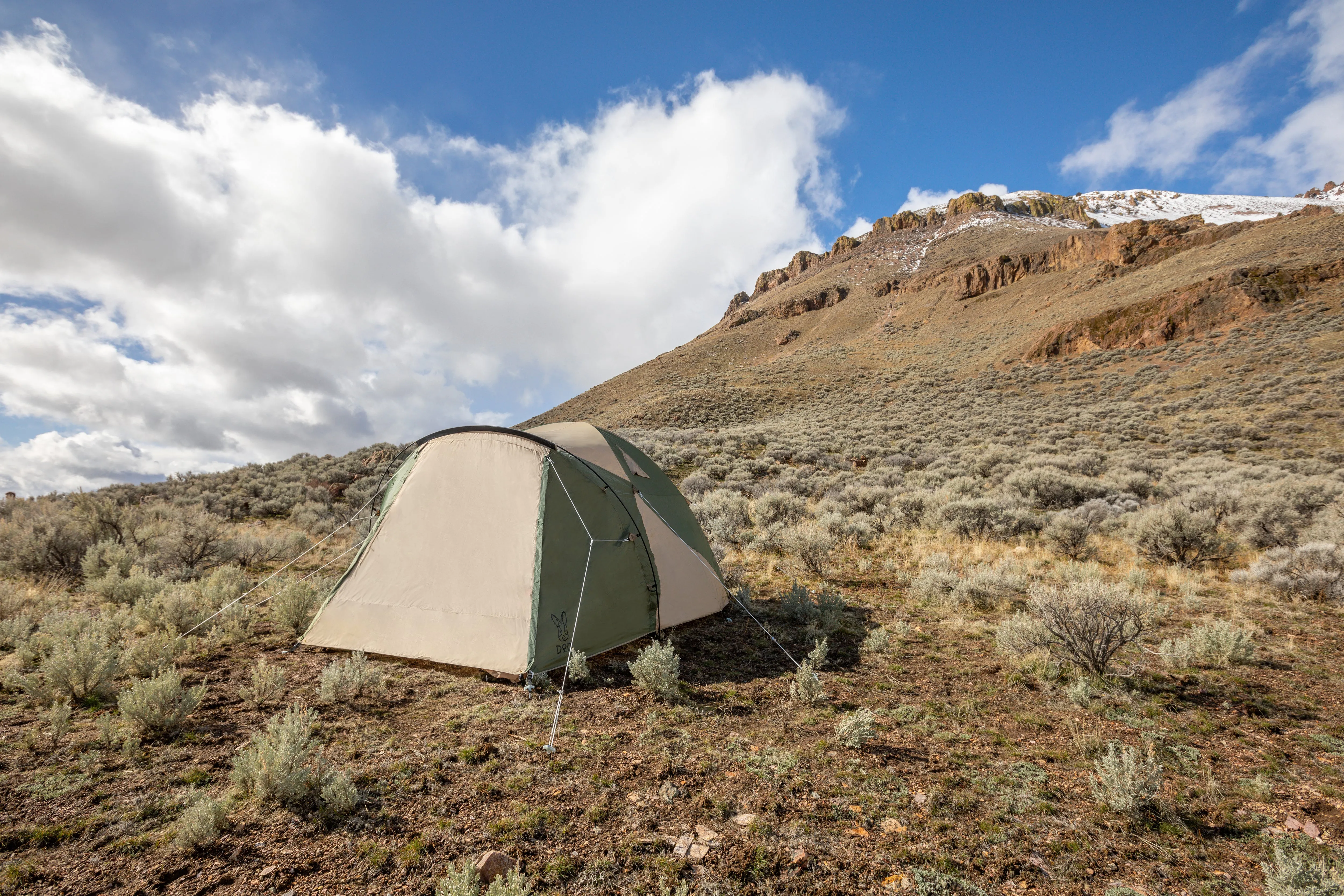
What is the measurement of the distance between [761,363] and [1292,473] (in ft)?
204

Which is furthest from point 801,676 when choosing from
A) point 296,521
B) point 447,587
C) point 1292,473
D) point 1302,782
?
point 1292,473

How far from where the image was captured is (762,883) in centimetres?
285

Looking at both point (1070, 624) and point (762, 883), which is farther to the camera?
point (1070, 624)

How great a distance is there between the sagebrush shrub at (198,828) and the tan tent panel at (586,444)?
13.8 feet

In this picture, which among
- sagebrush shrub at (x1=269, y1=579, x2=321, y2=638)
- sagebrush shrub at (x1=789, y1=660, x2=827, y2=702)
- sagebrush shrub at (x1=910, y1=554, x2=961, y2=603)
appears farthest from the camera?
sagebrush shrub at (x1=910, y1=554, x2=961, y2=603)

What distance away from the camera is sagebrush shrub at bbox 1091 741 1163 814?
10.8ft

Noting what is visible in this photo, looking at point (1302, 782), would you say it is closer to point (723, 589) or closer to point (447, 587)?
point (723, 589)

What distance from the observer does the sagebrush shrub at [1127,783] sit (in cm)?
328

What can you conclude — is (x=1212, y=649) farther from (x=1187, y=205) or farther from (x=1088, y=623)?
(x=1187, y=205)

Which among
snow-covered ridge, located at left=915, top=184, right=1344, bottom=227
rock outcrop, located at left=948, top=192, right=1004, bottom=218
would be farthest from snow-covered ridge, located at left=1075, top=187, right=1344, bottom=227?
rock outcrop, located at left=948, top=192, right=1004, bottom=218

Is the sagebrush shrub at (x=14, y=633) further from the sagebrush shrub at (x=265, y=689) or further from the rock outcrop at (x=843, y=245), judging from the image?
the rock outcrop at (x=843, y=245)

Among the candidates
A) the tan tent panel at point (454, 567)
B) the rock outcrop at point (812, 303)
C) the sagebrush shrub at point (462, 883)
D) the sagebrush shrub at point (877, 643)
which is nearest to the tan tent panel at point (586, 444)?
the tan tent panel at point (454, 567)

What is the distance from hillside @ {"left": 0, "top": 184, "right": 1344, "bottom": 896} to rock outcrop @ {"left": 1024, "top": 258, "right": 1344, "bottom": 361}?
104 feet

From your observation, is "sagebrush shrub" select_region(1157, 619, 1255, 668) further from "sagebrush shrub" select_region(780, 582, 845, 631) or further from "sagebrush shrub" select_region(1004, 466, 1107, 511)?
"sagebrush shrub" select_region(1004, 466, 1107, 511)
